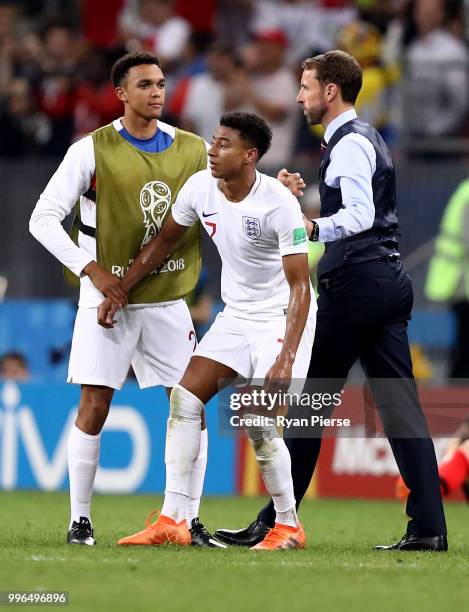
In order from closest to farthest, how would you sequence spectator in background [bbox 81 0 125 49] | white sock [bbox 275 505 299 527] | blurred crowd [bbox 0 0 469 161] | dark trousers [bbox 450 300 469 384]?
white sock [bbox 275 505 299 527], dark trousers [bbox 450 300 469 384], blurred crowd [bbox 0 0 469 161], spectator in background [bbox 81 0 125 49]

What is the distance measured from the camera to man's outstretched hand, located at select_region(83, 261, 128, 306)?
7.29 meters

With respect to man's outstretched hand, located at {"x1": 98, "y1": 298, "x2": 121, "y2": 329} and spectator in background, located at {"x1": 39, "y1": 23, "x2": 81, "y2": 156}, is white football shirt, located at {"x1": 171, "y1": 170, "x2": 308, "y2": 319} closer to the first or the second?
man's outstretched hand, located at {"x1": 98, "y1": 298, "x2": 121, "y2": 329}

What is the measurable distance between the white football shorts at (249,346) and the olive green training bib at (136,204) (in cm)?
56

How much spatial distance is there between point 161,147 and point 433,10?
7676 mm

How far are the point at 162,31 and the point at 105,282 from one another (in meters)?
9.07

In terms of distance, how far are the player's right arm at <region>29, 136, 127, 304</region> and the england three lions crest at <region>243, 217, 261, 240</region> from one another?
761mm

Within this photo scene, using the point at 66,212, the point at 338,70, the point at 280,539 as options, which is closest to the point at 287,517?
the point at 280,539

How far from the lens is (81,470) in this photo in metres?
7.39

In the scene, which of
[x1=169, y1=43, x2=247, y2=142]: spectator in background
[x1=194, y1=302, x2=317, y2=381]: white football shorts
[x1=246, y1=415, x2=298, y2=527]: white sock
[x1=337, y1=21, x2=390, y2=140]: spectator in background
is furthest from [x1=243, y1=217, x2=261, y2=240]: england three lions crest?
[x1=169, y1=43, x2=247, y2=142]: spectator in background

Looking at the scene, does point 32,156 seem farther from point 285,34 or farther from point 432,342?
point 432,342

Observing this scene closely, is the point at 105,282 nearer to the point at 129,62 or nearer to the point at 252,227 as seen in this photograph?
the point at 252,227

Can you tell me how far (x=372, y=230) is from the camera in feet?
23.6

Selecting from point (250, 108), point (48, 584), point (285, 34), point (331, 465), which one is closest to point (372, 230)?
point (48, 584)

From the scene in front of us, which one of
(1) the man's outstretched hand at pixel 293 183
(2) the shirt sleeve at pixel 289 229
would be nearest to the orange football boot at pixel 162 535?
(2) the shirt sleeve at pixel 289 229
